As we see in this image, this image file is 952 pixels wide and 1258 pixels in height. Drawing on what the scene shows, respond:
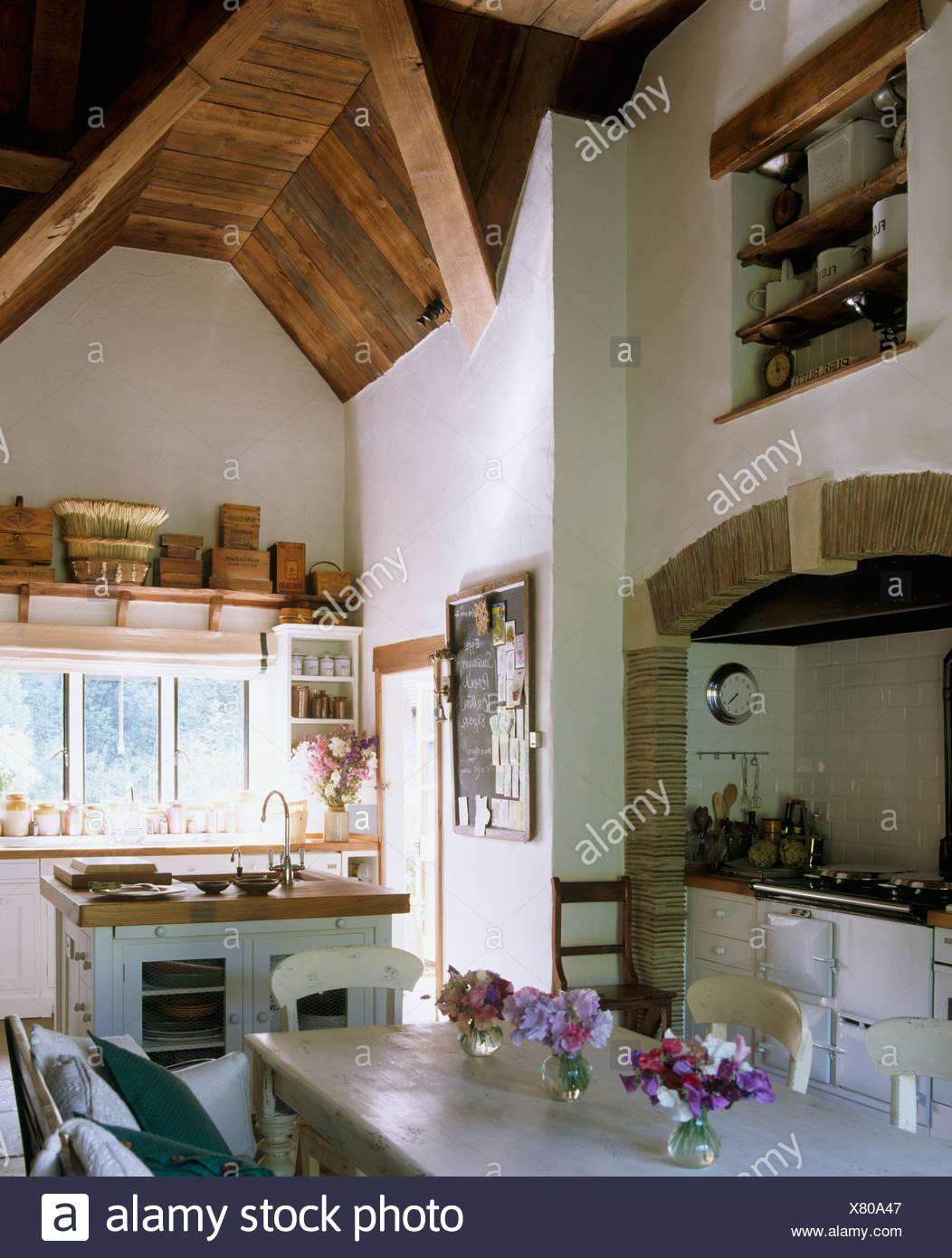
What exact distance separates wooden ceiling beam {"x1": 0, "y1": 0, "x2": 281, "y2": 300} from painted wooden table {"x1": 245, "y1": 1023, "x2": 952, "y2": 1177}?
149 inches

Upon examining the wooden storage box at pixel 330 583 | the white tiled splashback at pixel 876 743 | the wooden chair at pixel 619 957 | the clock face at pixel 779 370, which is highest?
the clock face at pixel 779 370

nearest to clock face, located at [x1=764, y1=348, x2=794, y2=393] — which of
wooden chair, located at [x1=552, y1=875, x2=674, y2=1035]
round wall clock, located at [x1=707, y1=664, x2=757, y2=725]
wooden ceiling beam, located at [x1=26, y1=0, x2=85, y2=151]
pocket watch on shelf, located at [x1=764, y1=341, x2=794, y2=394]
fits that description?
pocket watch on shelf, located at [x1=764, y1=341, x2=794, y2=394]

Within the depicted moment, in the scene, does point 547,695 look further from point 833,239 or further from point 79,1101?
point 79,1101

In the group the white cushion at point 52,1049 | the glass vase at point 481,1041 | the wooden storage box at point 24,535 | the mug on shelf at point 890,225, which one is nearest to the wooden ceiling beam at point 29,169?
the wooden storage box at point 24,535

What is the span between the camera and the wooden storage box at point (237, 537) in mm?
8094

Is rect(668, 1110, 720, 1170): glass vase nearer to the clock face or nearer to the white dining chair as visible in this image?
the white dining chair

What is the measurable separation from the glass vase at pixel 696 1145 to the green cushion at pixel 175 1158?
0.81m

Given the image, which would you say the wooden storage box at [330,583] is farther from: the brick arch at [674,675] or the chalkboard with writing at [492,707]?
the brick arch at [674,675]

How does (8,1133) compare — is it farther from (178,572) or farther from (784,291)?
(784,291)

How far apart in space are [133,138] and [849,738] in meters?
4.16

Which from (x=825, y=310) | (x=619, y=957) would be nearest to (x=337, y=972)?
(x=619, y=957)

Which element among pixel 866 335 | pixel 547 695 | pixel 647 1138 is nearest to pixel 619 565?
pixel 547 695

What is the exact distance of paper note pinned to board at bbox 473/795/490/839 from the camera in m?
5.82
